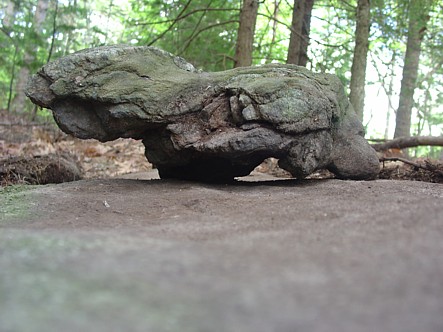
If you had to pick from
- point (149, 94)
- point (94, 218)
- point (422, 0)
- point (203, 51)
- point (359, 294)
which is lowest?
point (94, 218)

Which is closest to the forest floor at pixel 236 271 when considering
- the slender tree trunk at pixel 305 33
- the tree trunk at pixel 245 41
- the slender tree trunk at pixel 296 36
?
the tree trunk at pixel 245 41

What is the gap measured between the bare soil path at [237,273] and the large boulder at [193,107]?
1221 mm

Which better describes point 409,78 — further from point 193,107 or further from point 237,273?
point 237,273

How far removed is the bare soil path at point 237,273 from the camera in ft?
3.40

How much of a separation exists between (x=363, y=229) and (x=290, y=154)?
1.93 meters

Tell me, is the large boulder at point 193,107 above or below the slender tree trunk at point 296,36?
below

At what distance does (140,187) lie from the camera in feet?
12.7

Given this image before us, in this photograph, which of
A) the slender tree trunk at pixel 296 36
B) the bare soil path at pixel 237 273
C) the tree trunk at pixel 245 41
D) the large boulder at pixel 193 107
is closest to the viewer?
the bare soil path at pixel 237 273

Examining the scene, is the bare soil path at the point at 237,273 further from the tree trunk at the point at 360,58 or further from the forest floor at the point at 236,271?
the tree trunk at the point at 360,58

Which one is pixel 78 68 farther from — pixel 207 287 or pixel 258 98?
pixel 207 287

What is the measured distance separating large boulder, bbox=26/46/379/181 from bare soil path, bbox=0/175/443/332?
1221mm

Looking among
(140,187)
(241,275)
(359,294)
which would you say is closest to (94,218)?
(140,187)

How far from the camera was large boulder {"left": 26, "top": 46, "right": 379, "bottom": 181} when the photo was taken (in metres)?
3.56

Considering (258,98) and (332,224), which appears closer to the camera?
(332,224)
